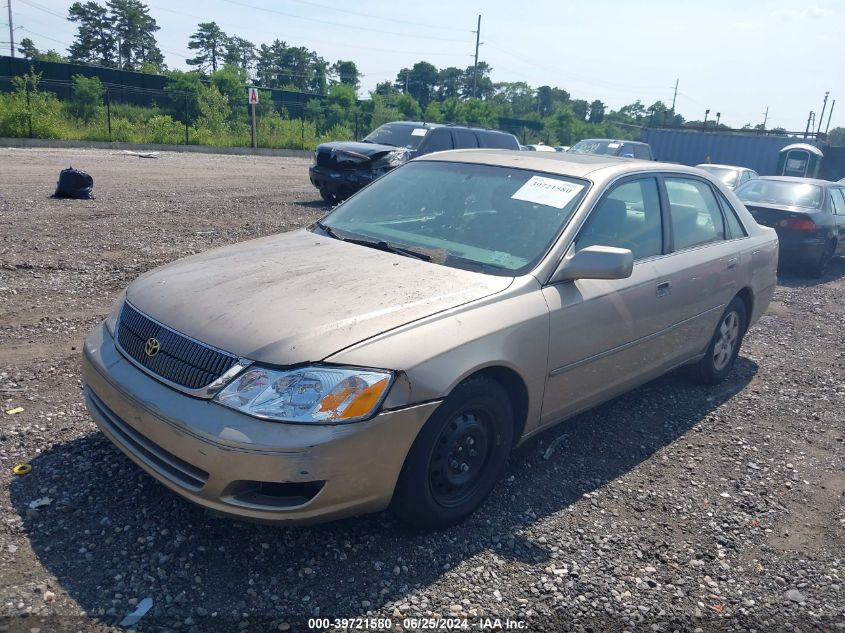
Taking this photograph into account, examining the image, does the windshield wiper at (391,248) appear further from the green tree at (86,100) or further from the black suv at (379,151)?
the green tree at (86,100)

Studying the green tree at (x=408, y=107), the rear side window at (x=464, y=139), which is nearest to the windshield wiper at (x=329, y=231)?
the rear side window at (x=464, y=139)

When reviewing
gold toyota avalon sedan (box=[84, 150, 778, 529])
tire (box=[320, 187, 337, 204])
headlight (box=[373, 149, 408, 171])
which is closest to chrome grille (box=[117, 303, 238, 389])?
gold toyota avalon sedan (box=[84, 150, 778, 529])

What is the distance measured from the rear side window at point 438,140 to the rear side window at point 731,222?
946cm

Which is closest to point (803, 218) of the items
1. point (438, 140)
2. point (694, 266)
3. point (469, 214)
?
point (694, 266)

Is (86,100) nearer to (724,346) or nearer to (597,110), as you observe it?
(724,346)

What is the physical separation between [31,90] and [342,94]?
1807cm

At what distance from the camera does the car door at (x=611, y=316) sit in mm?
3650

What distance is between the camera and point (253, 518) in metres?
2.73

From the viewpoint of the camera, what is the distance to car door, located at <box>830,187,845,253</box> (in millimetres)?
10695

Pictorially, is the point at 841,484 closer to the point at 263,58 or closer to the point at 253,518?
the point at 253,518

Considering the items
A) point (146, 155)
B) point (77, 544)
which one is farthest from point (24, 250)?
point (146, 155)

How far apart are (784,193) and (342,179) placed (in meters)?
7.75

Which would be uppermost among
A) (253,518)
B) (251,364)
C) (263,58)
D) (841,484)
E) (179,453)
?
(263,58)

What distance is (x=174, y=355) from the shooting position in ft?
9.70
